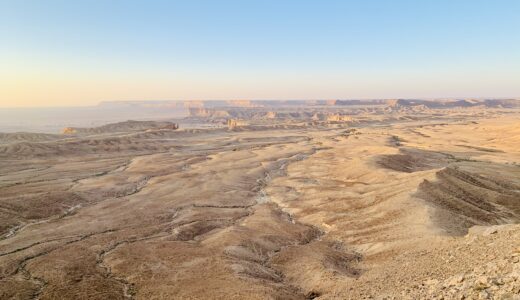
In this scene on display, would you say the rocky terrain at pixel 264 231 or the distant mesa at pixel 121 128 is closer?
the rocky terrain at pixel 264 231

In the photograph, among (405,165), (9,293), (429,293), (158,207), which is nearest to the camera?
(429,293)

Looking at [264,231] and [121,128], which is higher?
[264,231]

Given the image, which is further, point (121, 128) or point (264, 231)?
point (121, 128)

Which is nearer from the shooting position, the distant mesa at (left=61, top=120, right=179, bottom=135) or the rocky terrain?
the rocky terrain

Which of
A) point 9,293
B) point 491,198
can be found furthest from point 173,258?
point 491,198

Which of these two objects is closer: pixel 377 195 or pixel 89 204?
pixel 377 195

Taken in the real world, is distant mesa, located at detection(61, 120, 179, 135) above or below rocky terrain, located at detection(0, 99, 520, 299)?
below

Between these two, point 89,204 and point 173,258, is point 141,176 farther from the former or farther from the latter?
point 173,258

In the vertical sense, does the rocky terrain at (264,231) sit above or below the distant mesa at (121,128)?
above
